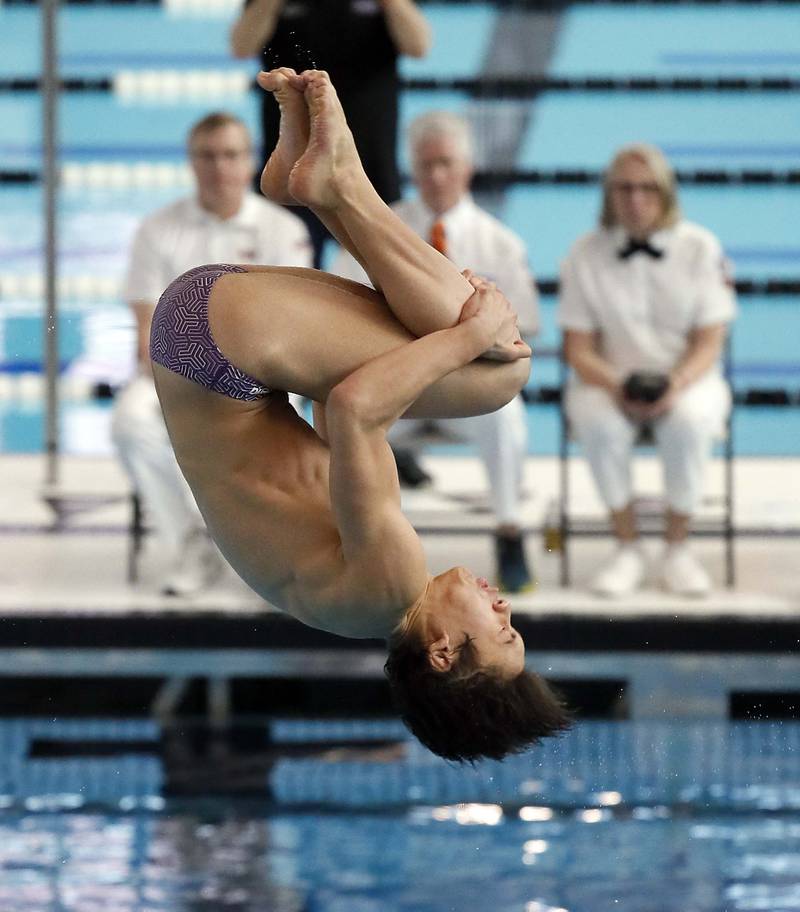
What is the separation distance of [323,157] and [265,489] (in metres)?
0.58

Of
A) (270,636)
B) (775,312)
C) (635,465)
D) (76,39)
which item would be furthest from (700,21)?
(270,636)

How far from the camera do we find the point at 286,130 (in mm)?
2871

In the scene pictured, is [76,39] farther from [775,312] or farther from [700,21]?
[775,312]

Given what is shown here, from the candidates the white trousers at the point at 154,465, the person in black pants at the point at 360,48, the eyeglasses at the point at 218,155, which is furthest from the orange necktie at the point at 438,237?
the white trousers at the point at 154,465

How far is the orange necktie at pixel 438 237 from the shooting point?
16.3ft

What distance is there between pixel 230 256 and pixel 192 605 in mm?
1139

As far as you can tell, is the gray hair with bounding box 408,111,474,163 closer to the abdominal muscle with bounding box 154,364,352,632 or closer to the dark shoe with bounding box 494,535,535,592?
the dark shoe with bounding box 494,535,535,592

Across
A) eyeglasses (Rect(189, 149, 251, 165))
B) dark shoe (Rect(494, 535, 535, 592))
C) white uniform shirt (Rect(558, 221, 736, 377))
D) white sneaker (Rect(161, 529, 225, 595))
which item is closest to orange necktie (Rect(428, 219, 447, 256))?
white uniform shirt (Rect(558, 221, 736, 377))

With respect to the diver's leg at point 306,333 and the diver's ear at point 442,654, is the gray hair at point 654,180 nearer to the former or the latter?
the diver's leg at point 306,333

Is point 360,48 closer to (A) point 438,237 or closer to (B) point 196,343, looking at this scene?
(A) point 438,237

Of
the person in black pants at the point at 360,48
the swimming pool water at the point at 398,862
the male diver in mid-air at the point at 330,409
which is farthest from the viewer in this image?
the person in black pants at the point at 360,48

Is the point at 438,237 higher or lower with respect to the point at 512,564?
higher

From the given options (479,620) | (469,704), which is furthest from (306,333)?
(469,704)

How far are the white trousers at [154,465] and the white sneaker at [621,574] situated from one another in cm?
129
